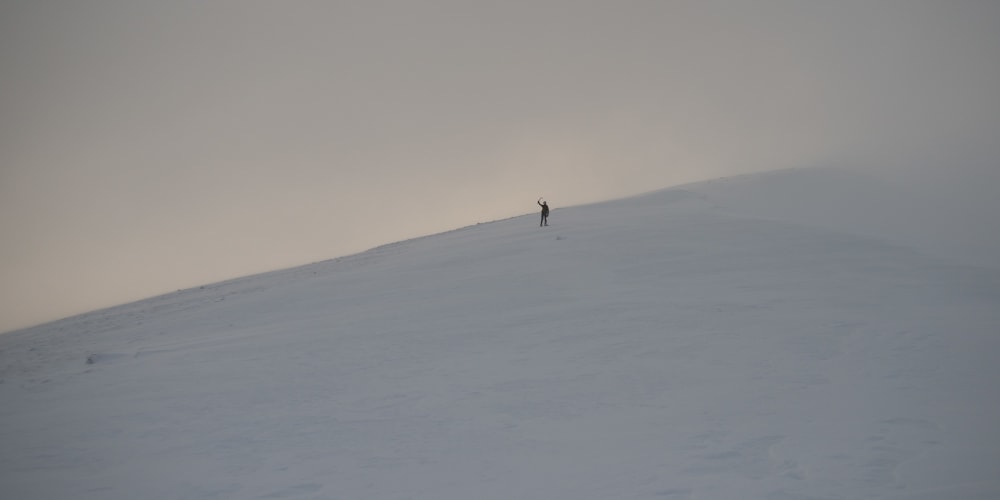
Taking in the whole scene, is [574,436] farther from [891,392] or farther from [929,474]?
[891,392]

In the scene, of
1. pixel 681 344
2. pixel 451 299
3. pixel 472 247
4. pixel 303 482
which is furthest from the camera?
pixel 472 247

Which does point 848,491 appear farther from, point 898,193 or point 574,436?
point 898,193

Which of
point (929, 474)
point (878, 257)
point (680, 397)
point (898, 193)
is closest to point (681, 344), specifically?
point (680, 397)

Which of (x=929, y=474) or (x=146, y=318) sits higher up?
(x=146, y=318)

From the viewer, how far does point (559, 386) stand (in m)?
11.1

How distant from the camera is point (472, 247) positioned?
26.2m

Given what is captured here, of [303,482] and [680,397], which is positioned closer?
[303,482]

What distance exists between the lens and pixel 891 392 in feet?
31.9

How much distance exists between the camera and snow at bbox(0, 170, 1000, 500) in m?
8.02

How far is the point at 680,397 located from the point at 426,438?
4.00 meters

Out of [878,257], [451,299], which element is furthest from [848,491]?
[878,257]

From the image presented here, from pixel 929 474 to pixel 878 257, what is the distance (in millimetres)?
13468

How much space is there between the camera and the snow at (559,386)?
316 inches

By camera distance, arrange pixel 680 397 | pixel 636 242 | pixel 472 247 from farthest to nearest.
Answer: pixel 472 247 → pixel 636 242 → pixel 680 397
